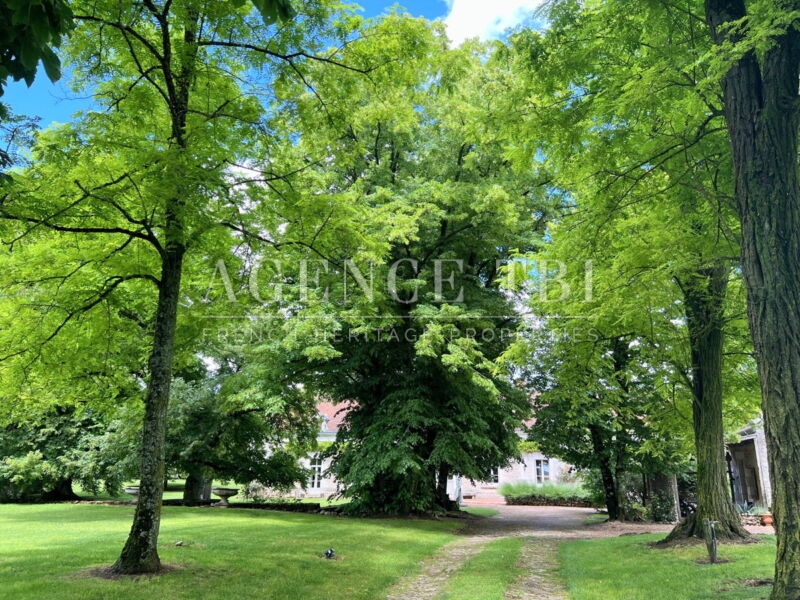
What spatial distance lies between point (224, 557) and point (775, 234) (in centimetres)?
883

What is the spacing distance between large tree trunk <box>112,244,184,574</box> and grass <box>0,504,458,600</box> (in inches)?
15.6

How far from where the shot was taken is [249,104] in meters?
7.88

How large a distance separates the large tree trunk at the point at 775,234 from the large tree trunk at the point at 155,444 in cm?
713

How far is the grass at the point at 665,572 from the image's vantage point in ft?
21.9

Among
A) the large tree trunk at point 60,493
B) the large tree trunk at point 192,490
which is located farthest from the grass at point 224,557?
the large tree trunk at point 60,493

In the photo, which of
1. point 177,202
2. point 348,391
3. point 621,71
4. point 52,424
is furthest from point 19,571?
point 52,424

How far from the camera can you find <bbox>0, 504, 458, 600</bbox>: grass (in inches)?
247

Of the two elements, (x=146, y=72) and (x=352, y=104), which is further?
(x=352, y=104)

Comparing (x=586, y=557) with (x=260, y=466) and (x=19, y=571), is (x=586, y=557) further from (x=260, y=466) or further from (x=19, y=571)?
(x=260, y=466)

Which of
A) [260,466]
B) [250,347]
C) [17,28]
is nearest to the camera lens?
[17,28]

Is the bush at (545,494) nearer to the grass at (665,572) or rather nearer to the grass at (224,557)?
the grass at (224,557)

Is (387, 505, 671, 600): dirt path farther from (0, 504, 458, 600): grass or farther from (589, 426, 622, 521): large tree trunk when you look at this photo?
(589, 426, 622, 521): large tree trunk

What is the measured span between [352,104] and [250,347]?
10602mm

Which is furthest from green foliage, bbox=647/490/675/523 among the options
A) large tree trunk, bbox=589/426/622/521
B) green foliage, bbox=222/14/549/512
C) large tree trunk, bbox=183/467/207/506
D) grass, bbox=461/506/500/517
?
large tree trunk, bbox=183/467/207/506
